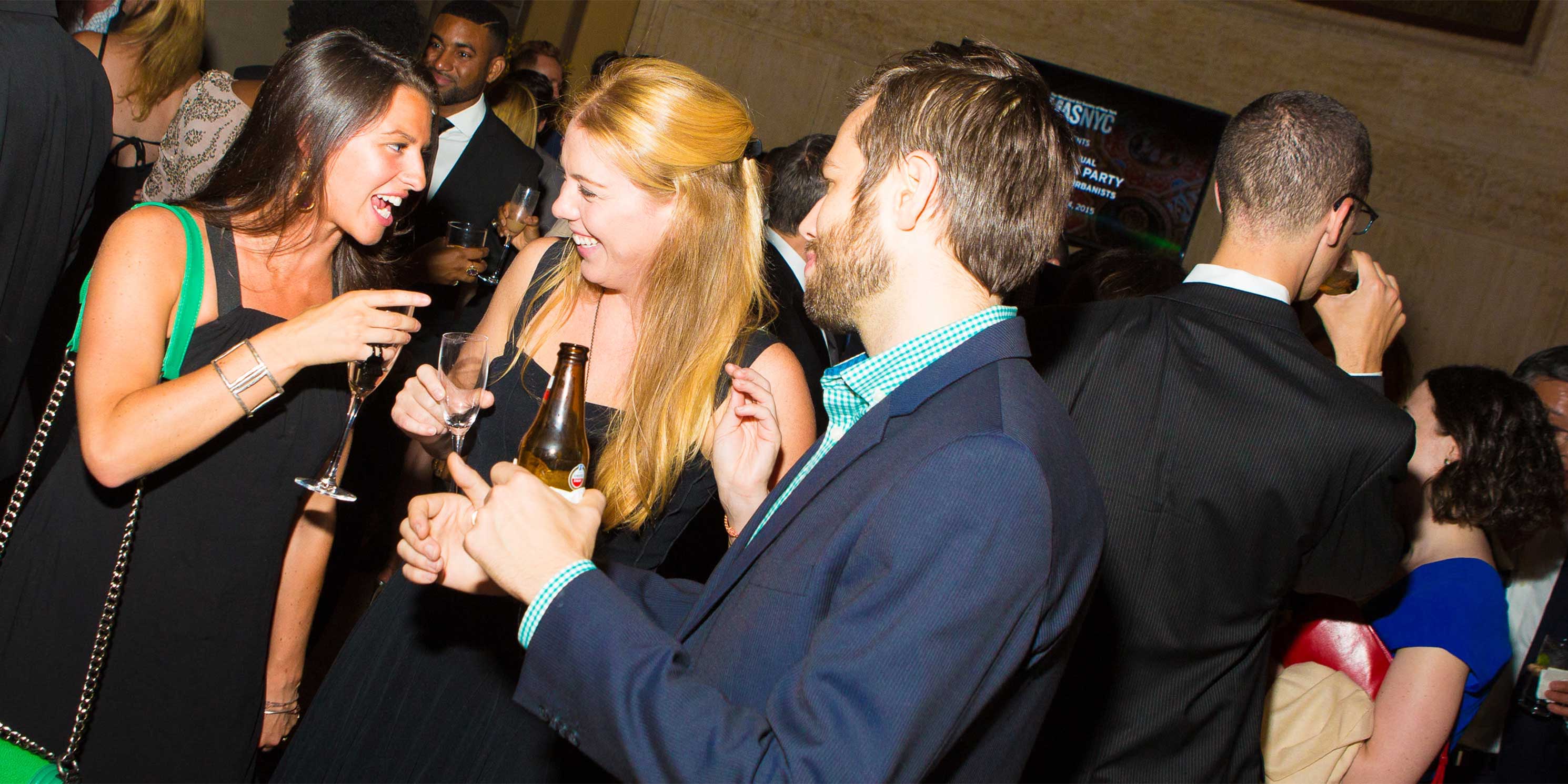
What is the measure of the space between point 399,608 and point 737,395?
78 centimetres

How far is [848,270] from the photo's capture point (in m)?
1.35

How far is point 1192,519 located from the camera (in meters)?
1.92

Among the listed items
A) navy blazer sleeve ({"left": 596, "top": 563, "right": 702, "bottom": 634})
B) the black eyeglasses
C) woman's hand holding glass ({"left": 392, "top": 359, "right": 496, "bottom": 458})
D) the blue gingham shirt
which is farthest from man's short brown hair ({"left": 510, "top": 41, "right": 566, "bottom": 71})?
the blue gingham shirt

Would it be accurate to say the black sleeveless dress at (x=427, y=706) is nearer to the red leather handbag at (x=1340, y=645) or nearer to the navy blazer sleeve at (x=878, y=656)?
the navy blazer sleeve at (x=878, y=656)

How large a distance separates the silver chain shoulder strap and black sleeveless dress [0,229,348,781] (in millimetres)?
18

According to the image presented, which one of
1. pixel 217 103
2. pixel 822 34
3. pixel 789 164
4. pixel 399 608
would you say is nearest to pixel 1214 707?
pixel 399 608

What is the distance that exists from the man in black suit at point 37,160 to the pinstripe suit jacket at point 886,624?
1447mm

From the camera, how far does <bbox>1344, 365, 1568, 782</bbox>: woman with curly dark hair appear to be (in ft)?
7.54

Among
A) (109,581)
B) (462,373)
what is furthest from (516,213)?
(109,581)

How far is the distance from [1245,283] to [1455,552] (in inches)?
42.7

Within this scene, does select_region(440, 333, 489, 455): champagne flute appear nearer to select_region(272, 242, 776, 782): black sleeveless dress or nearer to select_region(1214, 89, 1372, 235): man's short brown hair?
select_region(272, 242, 776, 782): black sleeveless dress

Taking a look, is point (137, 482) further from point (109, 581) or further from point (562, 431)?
point (562, 431)

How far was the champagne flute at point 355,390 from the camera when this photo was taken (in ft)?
6.05

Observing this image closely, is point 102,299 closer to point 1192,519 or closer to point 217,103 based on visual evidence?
point 217,103
